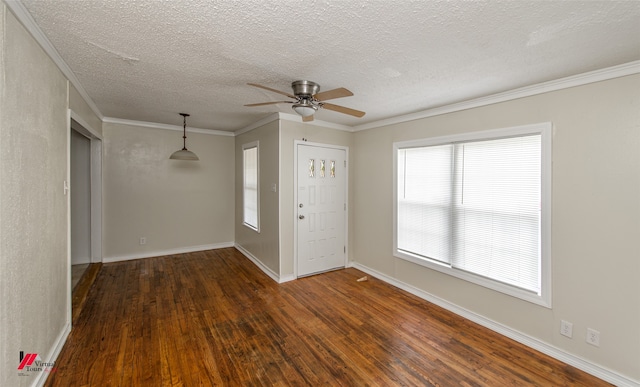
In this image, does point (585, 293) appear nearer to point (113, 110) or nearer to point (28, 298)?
point (28, 298)

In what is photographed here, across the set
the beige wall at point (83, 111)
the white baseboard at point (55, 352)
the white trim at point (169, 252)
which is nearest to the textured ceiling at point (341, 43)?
the beige wall at point (83, 111)

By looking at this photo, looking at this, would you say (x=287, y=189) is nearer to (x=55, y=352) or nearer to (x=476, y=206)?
(x=476, y=206)

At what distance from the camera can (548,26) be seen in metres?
1.58

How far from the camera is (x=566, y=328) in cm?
233

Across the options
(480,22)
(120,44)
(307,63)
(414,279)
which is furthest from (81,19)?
(414,279)

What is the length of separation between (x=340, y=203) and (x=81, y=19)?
3633mm

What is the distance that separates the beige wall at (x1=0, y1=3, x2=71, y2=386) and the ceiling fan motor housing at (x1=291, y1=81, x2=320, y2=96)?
181 centimetres

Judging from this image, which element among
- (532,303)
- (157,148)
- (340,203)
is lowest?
(532,303)

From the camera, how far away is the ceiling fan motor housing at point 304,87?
2.50m

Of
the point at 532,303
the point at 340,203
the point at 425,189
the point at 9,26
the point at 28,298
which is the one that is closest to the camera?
the point at 9,26

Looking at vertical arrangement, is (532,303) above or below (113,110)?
below

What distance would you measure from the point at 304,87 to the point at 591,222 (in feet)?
8.85

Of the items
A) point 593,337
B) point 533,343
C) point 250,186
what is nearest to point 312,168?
point 250,186

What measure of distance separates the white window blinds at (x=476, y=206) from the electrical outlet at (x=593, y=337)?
0.43m
